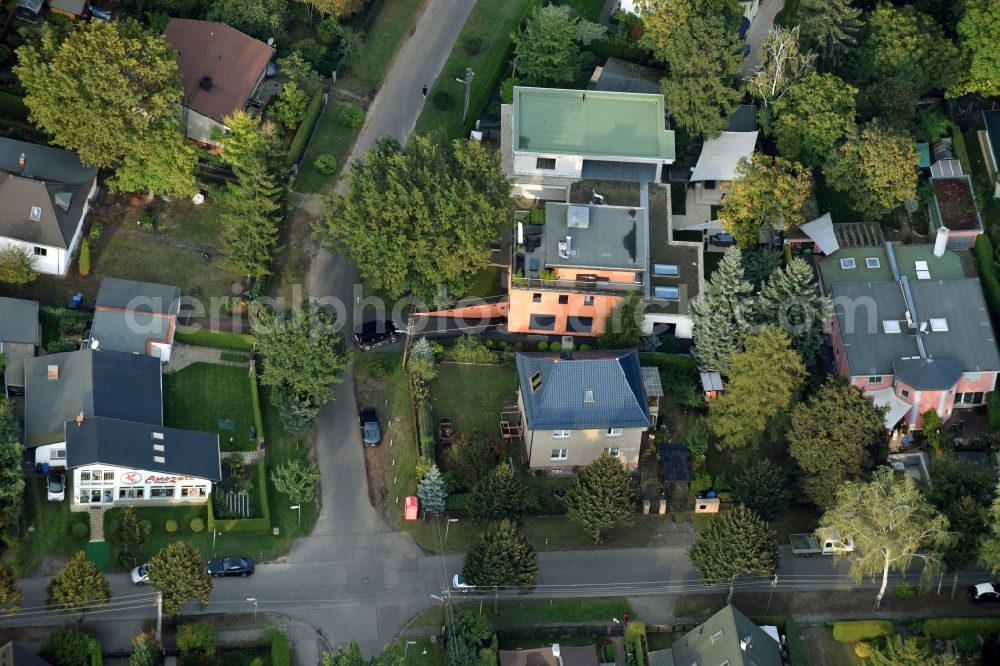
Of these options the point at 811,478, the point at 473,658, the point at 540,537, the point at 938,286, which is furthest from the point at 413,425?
the point at 938,286

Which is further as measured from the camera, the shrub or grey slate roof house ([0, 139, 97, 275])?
the shrub

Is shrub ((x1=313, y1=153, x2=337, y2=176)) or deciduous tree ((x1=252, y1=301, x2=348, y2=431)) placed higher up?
shrub ((x1=313, y1=153, x2=337, y2=176))

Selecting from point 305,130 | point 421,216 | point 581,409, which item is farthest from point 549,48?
point 581,409

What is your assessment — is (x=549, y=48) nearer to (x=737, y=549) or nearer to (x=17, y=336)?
(x=737, y=549)

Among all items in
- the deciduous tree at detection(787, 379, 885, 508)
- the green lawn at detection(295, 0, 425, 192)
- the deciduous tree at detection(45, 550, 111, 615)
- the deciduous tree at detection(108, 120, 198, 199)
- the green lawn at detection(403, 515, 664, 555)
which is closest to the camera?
the deciduous tree at detection(45, 550, 111, 615)

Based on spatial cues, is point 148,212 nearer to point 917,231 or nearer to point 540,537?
point 540,537

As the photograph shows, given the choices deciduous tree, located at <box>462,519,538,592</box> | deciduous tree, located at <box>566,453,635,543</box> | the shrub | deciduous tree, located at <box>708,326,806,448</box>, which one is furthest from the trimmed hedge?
the shrub

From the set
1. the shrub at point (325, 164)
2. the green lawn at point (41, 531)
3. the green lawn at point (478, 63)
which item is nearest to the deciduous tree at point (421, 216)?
the shrub at point (325, 164)

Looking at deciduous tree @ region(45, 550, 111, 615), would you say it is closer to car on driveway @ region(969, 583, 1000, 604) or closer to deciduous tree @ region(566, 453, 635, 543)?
deciduous tree @ region(566, 453, 635, 543)
